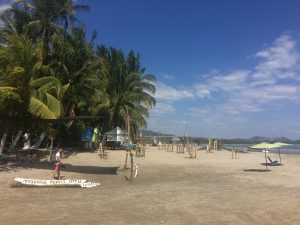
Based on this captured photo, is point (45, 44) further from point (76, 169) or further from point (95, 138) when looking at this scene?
point (76, 169)

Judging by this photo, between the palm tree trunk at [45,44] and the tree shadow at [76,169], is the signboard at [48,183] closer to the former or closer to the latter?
the tree shadow at [76,169]

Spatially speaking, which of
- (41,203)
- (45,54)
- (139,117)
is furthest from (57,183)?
(139,117)

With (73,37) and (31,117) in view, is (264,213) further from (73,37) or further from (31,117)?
(73,37)

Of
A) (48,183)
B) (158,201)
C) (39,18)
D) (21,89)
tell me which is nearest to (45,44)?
(39,18)

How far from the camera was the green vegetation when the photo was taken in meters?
18.3

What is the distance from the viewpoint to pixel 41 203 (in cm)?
1098

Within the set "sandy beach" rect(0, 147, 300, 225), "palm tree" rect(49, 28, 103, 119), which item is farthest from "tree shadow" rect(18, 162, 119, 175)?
"palm tree" rect(49, 28, 103, 119)

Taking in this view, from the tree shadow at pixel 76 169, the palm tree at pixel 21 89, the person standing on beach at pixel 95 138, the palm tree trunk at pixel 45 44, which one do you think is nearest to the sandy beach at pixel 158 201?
the tree shadow at pixel 76 169

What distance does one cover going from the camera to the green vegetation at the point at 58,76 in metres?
18.3

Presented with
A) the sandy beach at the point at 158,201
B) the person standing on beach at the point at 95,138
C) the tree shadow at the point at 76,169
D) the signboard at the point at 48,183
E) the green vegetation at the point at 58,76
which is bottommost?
the sandy beach at the point at 158,201

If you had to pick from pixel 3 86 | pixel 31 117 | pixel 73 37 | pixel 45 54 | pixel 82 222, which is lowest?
pixel 82 222

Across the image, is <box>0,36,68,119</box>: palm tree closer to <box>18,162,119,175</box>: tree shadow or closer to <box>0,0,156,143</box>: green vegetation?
<box>0,0,156,143</box>: green vegetation

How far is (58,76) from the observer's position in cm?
2881

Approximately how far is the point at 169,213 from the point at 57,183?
569cm
